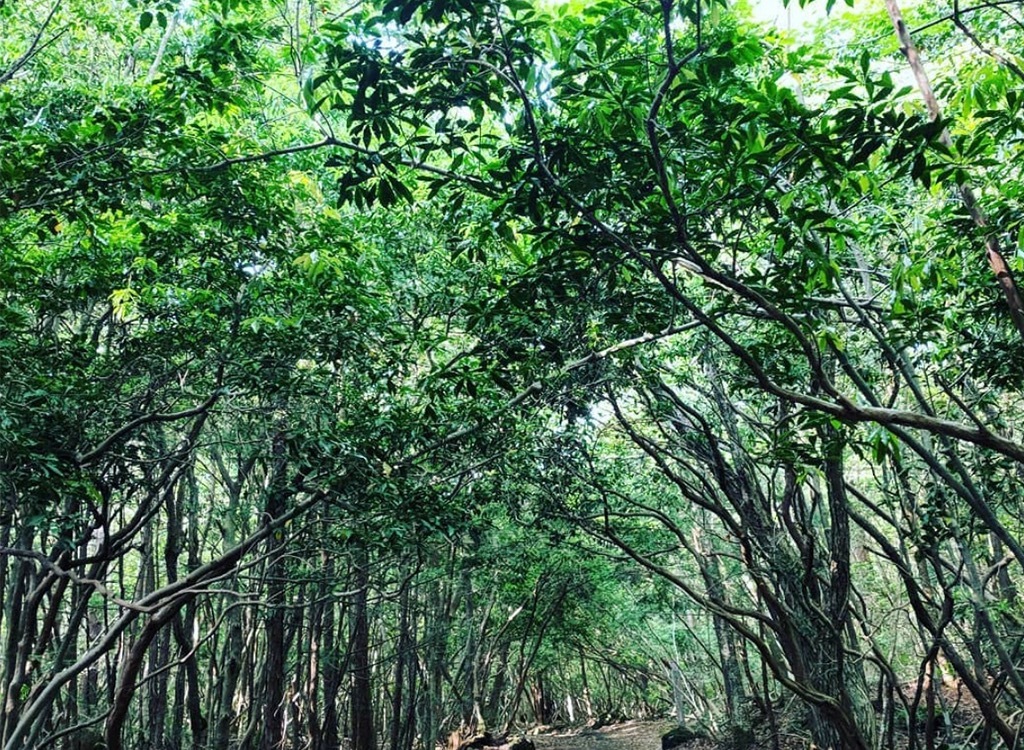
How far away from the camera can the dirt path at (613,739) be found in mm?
24109

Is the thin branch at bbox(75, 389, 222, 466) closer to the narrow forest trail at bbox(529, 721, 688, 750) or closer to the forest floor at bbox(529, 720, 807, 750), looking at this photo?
the forest floor at bbox(529, 720, 807, 750)

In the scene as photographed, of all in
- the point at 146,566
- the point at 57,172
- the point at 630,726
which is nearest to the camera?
the point at 57,172

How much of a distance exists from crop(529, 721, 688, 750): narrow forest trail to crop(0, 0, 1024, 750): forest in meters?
16.6

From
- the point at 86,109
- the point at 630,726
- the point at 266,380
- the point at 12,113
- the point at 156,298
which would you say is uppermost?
the point at 86,109

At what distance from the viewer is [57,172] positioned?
384 cm

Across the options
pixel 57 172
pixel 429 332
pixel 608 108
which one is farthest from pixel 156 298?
pixel 608 108

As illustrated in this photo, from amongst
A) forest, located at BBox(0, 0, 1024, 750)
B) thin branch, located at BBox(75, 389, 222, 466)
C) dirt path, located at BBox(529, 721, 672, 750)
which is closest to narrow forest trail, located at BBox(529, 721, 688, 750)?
dirt path, located at BBox(529, 721, 672, 750)

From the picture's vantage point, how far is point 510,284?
3.68 meters

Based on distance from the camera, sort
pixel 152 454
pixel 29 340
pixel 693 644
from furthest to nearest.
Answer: pixel 693 644, pixel 152 454, pixel 29 340

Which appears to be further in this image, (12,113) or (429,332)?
(429,332)

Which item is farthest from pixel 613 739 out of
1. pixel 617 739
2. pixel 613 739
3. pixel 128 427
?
pixel 128 427

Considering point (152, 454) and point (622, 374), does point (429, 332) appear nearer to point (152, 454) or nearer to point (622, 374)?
point (622, 374)

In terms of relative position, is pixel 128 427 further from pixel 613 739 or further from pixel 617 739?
pixel 613 739

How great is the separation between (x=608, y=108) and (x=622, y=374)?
418 cm
